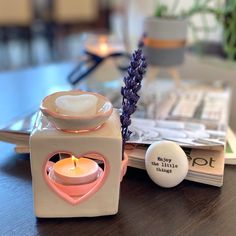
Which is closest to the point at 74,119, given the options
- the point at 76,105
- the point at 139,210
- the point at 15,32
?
the point at 76,105

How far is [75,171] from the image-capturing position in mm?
493

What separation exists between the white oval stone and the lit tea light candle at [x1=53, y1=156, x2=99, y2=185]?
88mm

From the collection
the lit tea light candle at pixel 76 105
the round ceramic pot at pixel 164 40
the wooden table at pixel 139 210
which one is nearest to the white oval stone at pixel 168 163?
the wooden table at pixel 139 210

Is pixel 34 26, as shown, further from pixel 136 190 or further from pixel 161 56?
pixel 136 190

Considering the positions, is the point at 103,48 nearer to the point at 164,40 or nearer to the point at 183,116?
the point at 164,40

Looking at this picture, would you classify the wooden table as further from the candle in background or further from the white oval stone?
the candle in background

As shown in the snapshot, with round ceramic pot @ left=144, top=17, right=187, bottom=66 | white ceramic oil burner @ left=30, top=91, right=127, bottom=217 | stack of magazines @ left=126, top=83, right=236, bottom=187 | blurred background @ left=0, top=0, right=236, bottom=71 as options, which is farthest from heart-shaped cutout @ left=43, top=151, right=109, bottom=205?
blurred background @ left=0, top=0, right=236, bottom=71

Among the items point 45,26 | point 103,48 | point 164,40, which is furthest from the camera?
point 45,26

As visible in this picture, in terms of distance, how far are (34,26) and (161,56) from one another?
2.93 m

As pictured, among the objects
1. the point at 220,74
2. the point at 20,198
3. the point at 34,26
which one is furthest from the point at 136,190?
the point at 34,26

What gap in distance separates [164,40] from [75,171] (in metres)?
0.51

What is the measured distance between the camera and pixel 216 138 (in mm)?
626

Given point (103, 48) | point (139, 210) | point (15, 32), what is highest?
point (103, 48)

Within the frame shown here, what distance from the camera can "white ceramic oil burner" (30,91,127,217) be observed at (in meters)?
0.44
